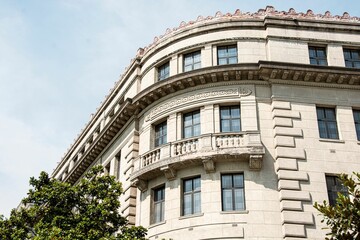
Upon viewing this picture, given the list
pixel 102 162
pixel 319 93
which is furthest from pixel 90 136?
pixel 319 93

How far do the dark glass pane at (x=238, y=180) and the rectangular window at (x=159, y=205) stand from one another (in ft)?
13.9

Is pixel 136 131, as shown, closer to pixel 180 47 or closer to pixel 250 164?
pixel 180 47

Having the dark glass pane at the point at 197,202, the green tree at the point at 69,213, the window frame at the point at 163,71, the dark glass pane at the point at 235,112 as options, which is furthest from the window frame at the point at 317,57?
the green tree at the point at 69,213

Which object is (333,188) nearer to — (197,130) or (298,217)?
(298,217)

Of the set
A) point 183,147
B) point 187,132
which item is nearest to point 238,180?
point 183,147

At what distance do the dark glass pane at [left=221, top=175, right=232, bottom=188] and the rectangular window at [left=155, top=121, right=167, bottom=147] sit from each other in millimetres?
4633

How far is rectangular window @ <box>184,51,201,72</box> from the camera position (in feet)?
94.1

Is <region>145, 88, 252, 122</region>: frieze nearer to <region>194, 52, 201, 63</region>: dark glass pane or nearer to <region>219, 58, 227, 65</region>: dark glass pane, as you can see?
<region>219, 58, 227, 65</region>: dark glass pane

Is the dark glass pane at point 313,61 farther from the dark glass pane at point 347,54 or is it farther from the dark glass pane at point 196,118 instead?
the dark glass pane at point 196,118

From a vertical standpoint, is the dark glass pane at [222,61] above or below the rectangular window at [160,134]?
above

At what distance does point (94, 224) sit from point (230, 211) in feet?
22.0

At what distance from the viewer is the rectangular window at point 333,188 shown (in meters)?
24.0

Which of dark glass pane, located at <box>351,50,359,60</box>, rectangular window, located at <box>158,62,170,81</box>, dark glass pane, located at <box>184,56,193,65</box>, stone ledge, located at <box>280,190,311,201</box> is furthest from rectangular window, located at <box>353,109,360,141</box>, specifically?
rectangular window, located at <box>158,62,170,81</box>

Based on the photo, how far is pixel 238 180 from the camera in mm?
24484
